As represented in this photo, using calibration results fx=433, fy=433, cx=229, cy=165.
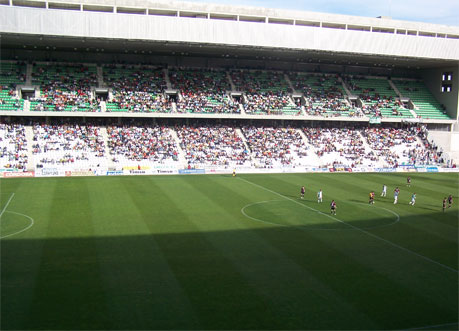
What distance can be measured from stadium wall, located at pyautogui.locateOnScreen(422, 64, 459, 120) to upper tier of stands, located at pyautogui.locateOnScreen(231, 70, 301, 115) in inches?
927

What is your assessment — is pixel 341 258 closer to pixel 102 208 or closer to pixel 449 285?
pixel 449 285

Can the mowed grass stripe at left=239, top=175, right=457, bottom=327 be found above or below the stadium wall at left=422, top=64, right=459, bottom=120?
below

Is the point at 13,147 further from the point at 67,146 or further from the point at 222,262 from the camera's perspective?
the point at 222,262

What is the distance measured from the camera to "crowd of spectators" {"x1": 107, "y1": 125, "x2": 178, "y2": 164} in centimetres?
4841

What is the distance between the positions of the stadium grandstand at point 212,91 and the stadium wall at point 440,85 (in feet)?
0.66

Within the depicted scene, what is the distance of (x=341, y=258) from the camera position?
20.7 metres

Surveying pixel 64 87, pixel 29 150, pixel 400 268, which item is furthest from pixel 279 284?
pixel 64 87

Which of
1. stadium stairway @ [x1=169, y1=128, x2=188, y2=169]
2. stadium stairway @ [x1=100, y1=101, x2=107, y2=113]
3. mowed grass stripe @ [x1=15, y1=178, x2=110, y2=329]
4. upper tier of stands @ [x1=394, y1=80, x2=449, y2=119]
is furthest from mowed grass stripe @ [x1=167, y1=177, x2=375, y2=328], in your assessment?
upper tier of stands @ [x1=394, y1=80, x2=449, y2=119]

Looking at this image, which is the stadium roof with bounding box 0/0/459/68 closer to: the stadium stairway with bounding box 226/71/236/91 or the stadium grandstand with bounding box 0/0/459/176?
the stadium grandstand with bounding box 0/0/459/176

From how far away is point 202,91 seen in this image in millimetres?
58188

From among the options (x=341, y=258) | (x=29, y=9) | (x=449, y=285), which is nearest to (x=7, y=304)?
(x=341, y=258)

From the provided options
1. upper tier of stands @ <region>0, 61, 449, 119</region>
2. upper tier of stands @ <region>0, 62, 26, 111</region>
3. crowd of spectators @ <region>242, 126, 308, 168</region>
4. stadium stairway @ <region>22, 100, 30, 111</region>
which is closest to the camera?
upper tier of stands @ <region>0, 62, 26, 111</region>

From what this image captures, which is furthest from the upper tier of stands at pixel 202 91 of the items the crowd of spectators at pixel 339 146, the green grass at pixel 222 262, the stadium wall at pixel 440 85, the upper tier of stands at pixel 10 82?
the stadium wall at pixel 440 85

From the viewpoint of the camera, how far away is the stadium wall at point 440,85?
62.9 m
